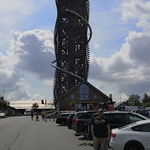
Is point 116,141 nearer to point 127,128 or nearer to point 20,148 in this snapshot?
point 127,128

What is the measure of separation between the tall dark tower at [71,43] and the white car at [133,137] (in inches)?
3333

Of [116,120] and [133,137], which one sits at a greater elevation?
[116,120]

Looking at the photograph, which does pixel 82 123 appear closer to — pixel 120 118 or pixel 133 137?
pixel 120 118

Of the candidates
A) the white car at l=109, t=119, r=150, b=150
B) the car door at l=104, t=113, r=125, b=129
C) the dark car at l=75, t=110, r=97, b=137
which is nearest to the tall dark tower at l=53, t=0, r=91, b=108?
the dark car at l=75, t=110, r=97, b=137

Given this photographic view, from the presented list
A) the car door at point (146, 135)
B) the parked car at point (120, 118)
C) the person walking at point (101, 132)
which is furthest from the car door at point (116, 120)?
the person walking at point (101, 132)

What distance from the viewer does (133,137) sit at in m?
10.7

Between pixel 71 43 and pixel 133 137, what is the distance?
88.1 meters

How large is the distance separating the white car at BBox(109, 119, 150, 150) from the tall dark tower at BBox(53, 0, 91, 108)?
84.6m

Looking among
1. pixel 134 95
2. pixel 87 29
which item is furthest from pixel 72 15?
pixel 134 95

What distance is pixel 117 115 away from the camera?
14992mm

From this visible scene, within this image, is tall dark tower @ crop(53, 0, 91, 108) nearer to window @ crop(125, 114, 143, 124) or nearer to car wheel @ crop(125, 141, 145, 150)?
window @ crop(125, 114, 143, 124)

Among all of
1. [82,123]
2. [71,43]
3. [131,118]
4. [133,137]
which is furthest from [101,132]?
[71,43]

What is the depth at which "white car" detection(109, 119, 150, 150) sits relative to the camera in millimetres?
10445

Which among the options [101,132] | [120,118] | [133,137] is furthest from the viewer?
[120,118]
